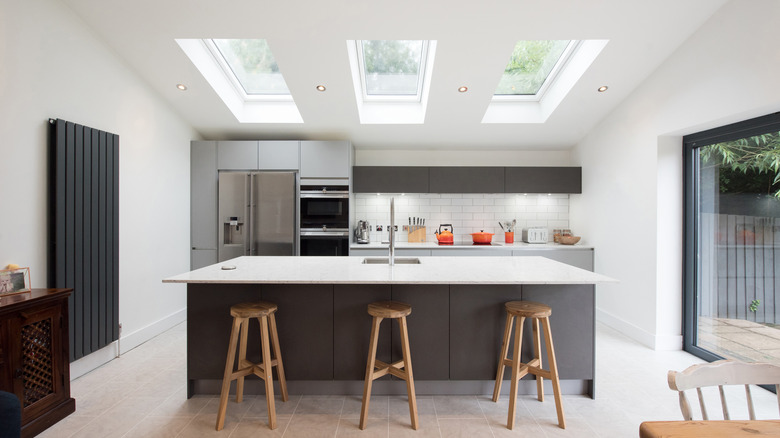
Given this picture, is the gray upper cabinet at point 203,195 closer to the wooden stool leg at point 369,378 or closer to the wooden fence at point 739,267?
the wooden stool leg at point 369,378

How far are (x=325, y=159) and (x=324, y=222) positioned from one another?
2.65 ft

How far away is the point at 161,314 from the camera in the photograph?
13.2 ft

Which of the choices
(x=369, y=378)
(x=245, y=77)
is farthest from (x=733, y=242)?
(x=245, y=77)

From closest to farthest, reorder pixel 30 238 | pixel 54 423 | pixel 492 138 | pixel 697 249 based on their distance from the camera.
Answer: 1. pixel 54 423
2. pixel 30 238
3. pixel 697 249
4. pixel 492 138

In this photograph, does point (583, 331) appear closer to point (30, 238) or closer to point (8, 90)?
point (30, 238)

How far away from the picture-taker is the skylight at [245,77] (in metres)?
3.66

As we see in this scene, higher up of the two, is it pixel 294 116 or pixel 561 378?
pixel 294 116

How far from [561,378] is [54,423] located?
3.24 metres

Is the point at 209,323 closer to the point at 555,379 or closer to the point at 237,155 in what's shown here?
the point at 555,379

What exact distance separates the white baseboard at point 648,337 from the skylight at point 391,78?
10.5ft

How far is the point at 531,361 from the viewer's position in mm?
2430

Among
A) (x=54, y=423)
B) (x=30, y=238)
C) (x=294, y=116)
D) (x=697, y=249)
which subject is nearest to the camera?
(x=54, y=423)

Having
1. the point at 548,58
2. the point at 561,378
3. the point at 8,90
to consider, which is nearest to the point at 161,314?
the point at 8,90

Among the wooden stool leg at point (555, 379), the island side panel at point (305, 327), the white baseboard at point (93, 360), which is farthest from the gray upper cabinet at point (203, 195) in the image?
the wooden stool leg at point (555, 379)
